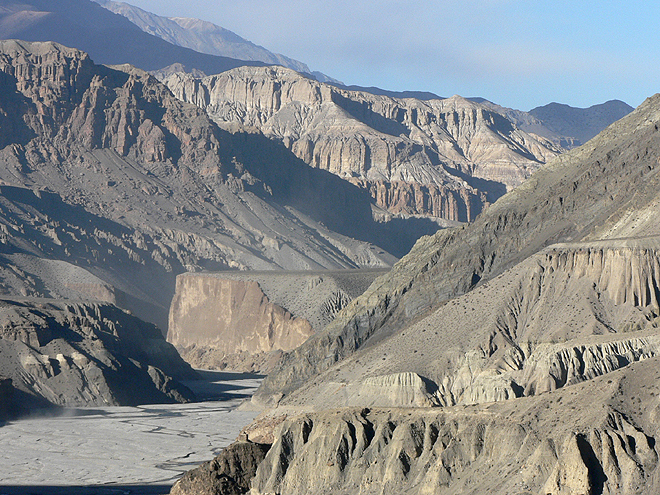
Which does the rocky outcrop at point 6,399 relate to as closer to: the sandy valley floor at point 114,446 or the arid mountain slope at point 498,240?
the sandy valley floor at point 114,446

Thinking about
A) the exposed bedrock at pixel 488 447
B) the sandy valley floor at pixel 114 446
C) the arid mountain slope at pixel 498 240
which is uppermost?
the arid mountain slope at pixel 498 240

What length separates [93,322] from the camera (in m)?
124

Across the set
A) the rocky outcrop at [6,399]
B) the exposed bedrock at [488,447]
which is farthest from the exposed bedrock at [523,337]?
the rocky outcrop at [6,399]

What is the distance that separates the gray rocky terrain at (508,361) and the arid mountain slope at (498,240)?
7.2 inches

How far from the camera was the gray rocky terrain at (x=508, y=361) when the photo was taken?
4594cm

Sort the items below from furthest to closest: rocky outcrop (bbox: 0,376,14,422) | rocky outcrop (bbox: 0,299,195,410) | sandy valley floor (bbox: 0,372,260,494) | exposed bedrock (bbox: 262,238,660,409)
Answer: rocky outcrop (bbox: 0,299,195,410), rocky outcrop (bbox: 0,376,14,422), sandy valley floor (bbox: 0,372,260,494), exposed bedrock (bbox: 262,238,660,409)

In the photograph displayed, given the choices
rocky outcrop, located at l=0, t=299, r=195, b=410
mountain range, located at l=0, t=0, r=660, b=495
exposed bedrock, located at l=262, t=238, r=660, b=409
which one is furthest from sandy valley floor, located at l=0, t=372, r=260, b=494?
exposed bedrock, located at l=262, t=238, r=660, b=409

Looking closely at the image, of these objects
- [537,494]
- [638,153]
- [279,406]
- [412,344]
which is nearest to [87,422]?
[279,406]

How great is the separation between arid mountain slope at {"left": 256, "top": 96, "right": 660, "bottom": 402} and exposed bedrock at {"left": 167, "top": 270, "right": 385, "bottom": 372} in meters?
42.6

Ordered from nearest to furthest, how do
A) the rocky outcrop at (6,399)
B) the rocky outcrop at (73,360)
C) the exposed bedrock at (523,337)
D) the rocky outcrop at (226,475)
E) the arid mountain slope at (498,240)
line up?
the rocky outcrop at (226,475) < the exposed bedrock at (523,337) < the arid mountain slope at (498,240) < the rocky outcrop at (6,399) < the rocky outcrop at (73,360)

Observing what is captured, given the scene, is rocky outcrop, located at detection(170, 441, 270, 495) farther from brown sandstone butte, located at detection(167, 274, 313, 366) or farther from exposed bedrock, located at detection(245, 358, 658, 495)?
brown sandstone butte, located at detection(167, 274, 313, 366)

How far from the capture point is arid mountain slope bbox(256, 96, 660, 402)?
94.9m

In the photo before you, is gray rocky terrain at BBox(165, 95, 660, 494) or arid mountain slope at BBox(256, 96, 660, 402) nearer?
gray rocky terrain at BBox(165, 95, 660, 494)

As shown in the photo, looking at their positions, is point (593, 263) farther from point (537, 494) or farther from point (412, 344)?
point (537, 494)
